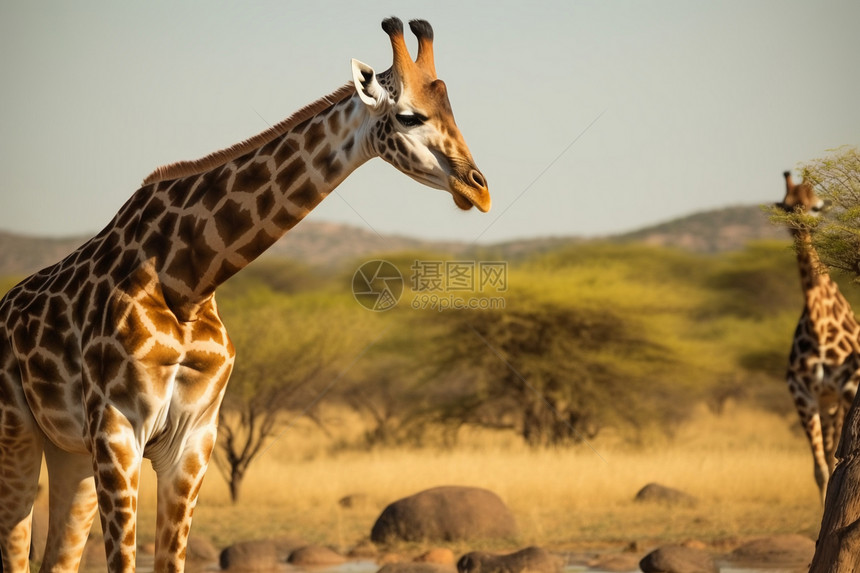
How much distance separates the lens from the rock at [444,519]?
9453 millimetres

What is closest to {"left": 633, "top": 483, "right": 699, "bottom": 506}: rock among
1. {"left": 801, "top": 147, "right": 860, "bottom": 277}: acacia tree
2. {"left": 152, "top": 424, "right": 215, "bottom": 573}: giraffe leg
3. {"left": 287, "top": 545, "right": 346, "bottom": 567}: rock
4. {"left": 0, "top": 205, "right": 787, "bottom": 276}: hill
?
{"left": 287, "top": 545, "right": 346, "bottom": 567}: rock

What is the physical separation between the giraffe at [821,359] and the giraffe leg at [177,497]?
250 inches

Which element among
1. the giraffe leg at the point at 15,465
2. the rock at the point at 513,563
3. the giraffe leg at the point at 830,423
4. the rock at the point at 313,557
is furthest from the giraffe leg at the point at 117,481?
the giraffe leg at the point at 830,423

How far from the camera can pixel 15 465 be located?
15.4 feet

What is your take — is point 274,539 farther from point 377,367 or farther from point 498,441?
point 377,367

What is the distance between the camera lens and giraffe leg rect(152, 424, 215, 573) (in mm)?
4312

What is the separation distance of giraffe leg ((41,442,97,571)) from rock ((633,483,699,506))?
7.91m

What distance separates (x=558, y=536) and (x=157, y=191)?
22.0 ft

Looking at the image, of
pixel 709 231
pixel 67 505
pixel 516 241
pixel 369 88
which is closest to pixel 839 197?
pixel 369 88

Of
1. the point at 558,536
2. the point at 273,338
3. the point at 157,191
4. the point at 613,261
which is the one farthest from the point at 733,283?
the point at 157,191

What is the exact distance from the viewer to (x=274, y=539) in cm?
936

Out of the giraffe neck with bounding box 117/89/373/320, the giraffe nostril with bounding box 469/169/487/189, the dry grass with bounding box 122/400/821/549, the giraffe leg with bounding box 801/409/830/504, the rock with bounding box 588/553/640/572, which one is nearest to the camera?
the giraffe nostril with bounding box 469/169/487/189

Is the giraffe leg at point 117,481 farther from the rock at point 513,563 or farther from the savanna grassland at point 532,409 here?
the savanna grassland at point 532,409

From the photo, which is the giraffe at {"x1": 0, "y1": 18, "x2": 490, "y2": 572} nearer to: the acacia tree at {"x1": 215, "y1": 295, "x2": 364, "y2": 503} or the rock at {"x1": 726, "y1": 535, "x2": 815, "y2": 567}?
the rock at {"x1": 726, "y1": 535, "x2": 815, "y2": 567}
